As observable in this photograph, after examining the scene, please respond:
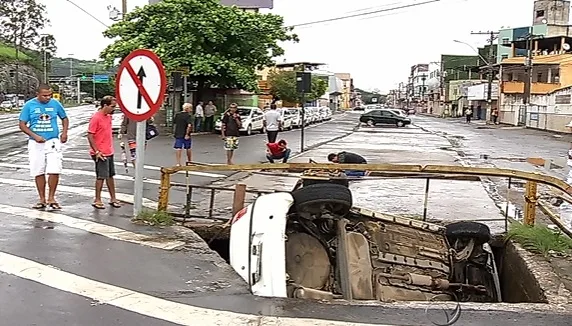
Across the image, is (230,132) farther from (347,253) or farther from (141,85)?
(347,253)

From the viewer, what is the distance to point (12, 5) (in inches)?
3300

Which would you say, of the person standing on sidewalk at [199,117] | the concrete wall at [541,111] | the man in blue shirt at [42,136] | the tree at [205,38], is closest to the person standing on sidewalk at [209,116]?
the person standing on sidewalk at [199,117]

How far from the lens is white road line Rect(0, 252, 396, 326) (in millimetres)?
5258

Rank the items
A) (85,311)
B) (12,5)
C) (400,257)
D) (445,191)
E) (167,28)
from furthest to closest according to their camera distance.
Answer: (12,5), (167,28), (445,191), (400,257), (85,311)

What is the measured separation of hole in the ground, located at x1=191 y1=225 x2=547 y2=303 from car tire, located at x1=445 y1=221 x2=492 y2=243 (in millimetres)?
405

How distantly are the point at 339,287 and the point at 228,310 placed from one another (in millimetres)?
1328

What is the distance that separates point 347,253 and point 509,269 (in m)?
2.78

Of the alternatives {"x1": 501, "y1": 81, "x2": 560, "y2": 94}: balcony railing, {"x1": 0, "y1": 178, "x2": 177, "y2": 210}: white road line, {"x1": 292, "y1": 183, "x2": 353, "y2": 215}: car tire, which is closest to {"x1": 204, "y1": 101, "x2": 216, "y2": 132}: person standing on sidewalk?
{"x1": 0, "y1": 178, "x2": 177, "y2": 210}: white road line

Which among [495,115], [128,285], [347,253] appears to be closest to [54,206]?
[128,285]

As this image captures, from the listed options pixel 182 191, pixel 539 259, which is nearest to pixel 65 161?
pixel 182 191

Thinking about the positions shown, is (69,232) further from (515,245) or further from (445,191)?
(445,191)

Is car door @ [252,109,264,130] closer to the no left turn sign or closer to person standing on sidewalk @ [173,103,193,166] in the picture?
person standing on sidewalk @ [173,103,193,166]

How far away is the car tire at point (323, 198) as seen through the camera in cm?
658

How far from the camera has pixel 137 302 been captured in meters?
5.71
